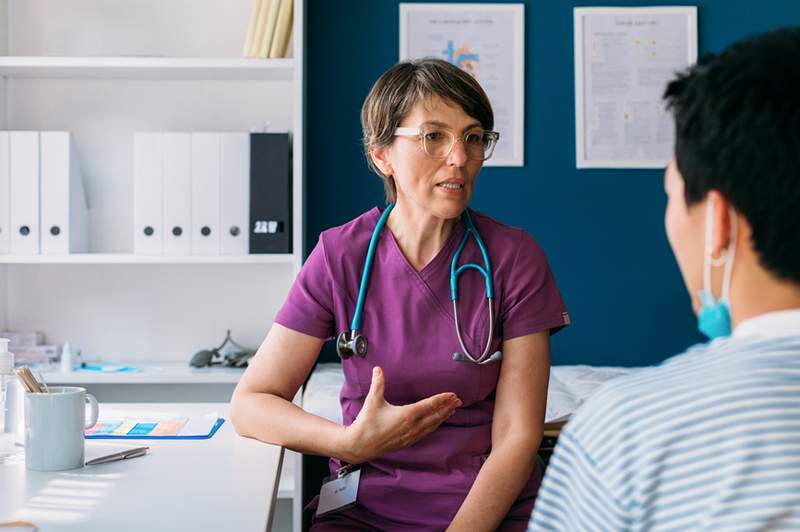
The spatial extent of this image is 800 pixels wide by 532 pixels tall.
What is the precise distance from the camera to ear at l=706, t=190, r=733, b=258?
0.73 meters

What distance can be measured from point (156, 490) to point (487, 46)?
83.1 inches

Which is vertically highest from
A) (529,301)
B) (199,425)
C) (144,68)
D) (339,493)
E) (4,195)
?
(144,68)

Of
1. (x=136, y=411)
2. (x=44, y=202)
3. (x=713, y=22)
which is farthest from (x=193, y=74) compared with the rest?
(x=713, y=22)

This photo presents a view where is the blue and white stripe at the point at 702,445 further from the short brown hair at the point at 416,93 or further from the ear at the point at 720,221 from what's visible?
the short brown hair at the point at 416,93

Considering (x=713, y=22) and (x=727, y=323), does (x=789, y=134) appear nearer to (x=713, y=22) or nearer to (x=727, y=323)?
(x=727, y=323)

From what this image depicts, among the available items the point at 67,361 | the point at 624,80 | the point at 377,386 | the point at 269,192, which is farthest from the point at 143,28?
the point at 377,386

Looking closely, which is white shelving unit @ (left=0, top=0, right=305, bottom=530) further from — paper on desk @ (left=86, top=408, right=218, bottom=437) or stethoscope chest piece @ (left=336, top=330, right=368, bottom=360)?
stethoscope chest piece @ (left=336, top=330, right=368, bottom=360)

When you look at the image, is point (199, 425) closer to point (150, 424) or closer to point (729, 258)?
point (150, 424)

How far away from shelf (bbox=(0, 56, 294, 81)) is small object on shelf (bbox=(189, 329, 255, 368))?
2.66 feet

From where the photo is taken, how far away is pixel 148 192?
257 cm

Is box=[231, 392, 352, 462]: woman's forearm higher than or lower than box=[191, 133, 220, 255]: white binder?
lower

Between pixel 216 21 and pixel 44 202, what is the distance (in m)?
0.79

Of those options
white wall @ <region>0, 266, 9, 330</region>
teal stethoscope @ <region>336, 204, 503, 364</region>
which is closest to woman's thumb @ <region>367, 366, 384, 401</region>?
teal stethoscope @ <region>336, 204, 503, 364</region>

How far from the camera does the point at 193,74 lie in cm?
274
